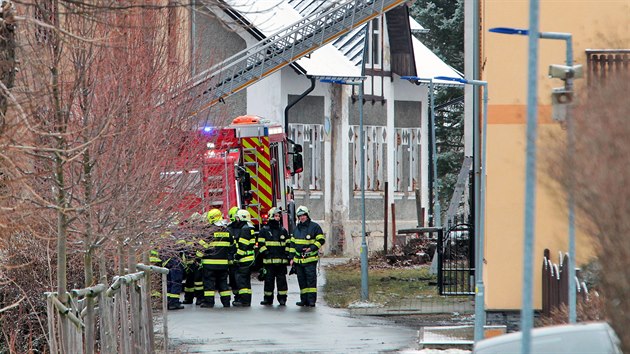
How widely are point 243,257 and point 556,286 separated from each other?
8.34 m

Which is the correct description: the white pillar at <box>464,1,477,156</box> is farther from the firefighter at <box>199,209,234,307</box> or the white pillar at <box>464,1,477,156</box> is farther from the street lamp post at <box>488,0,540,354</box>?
the street lamp post at <box>488,0,540,354</box>

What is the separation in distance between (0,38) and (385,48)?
35.7 m

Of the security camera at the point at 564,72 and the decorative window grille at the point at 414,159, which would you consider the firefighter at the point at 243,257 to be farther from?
the decorative window grille at the point at 414,159

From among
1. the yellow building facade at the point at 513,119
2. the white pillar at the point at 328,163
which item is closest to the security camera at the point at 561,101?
the yellow building facade at the point at 513,119

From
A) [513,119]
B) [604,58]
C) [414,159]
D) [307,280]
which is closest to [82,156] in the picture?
[604,58]

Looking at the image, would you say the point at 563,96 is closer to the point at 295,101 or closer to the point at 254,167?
the point at 254,167

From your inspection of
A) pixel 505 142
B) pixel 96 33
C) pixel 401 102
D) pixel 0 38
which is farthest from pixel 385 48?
pixel 0 38

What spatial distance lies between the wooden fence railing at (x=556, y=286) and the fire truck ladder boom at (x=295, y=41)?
12.1m

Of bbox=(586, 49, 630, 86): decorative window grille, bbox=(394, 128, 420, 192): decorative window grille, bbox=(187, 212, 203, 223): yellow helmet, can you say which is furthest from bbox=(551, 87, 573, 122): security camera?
bbox=(394, 128, 420, 192): decorative window grille

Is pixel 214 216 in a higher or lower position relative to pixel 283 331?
higher

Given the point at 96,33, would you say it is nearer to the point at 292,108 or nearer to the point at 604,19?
the point at 604,19

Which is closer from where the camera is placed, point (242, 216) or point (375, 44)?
point (242, 216)

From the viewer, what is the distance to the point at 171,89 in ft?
58.2

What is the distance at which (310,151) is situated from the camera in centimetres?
4144
